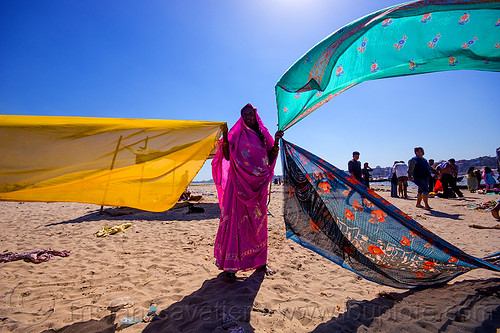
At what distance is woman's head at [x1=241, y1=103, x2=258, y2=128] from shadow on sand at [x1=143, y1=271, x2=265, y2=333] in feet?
6.99

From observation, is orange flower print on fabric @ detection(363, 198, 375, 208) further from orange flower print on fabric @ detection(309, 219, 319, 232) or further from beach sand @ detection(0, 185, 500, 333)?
beach sand @ detection(0, 185, 500, 333)

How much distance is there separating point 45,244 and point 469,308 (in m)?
6.94

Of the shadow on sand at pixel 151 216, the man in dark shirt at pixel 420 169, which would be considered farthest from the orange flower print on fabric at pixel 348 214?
the man in dark shirt at pixel 420 169

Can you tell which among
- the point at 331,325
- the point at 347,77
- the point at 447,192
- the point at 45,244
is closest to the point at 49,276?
the point at 45,244

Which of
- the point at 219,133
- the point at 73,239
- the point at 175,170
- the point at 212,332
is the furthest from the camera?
the point at 73,239

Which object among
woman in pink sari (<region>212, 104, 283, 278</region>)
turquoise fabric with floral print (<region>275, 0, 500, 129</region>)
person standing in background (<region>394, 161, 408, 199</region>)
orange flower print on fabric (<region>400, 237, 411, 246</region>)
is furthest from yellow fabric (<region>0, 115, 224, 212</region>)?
person standing in background (<region>394, 161, 408, 199</region>)

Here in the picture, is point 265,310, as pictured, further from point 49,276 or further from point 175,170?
point 49,276

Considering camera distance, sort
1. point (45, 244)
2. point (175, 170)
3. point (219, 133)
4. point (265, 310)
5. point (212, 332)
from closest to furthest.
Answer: point (212, 332)
point (265, 310)
point (175, 170)
point (219, 133)
point (45, 244)

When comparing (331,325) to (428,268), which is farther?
(428,268)

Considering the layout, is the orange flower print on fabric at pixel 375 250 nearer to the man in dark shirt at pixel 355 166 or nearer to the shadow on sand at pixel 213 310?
the shadow on sand at pixel 213 310

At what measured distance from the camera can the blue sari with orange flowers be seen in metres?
2.31

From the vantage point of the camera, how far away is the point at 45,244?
4.77 meters

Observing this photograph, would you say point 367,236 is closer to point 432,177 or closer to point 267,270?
point 267,270

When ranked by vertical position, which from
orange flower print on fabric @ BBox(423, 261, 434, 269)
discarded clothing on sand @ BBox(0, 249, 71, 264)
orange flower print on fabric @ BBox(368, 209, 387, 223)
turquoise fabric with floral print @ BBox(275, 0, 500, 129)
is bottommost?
discarded clothing on sand @ BBox(0, 249, 71, 264)
